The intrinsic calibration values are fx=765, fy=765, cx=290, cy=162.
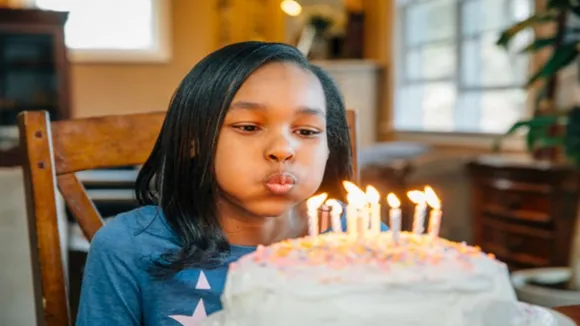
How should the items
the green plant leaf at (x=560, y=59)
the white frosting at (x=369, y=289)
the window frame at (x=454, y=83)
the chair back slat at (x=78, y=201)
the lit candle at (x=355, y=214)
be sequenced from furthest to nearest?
1. the window frame at (x=454, y=83)
2. the green plant leaf at (x=560, y=59)
3. the chair back slat at (x=78, y=201)
4. the lit candle at (x=355, y=214)
5. the white frosting at (x=369, y=289)

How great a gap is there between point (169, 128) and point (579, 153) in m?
1.43

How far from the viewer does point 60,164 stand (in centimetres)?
102

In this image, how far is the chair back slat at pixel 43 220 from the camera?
0.92 meters

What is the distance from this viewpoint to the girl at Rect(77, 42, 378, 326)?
758mm

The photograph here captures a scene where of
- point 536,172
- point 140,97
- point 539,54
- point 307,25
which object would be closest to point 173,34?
point 140,97

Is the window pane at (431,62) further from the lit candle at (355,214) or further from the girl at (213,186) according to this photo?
the lit candle at (355,214)

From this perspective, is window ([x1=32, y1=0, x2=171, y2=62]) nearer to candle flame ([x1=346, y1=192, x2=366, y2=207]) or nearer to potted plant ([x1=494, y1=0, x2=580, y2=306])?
potted plant ([x1=494, y1=0, x2=580, y2=306])

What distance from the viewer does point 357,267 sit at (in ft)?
1.79

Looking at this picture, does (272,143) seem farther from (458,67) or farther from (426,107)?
(426,107)

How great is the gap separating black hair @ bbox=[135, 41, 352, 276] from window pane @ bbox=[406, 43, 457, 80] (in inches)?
155

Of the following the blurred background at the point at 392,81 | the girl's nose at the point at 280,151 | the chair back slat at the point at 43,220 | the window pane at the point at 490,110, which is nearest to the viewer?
the girl's nose at the point at 280,151

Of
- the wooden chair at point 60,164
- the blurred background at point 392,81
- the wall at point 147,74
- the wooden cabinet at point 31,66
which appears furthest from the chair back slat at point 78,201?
the wall at point 147,74

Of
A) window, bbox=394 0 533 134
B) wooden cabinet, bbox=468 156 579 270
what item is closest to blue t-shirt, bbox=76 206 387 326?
wooden cabinet, bbox=468 156 579 270

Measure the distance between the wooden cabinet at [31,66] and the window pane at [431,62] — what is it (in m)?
2.37
